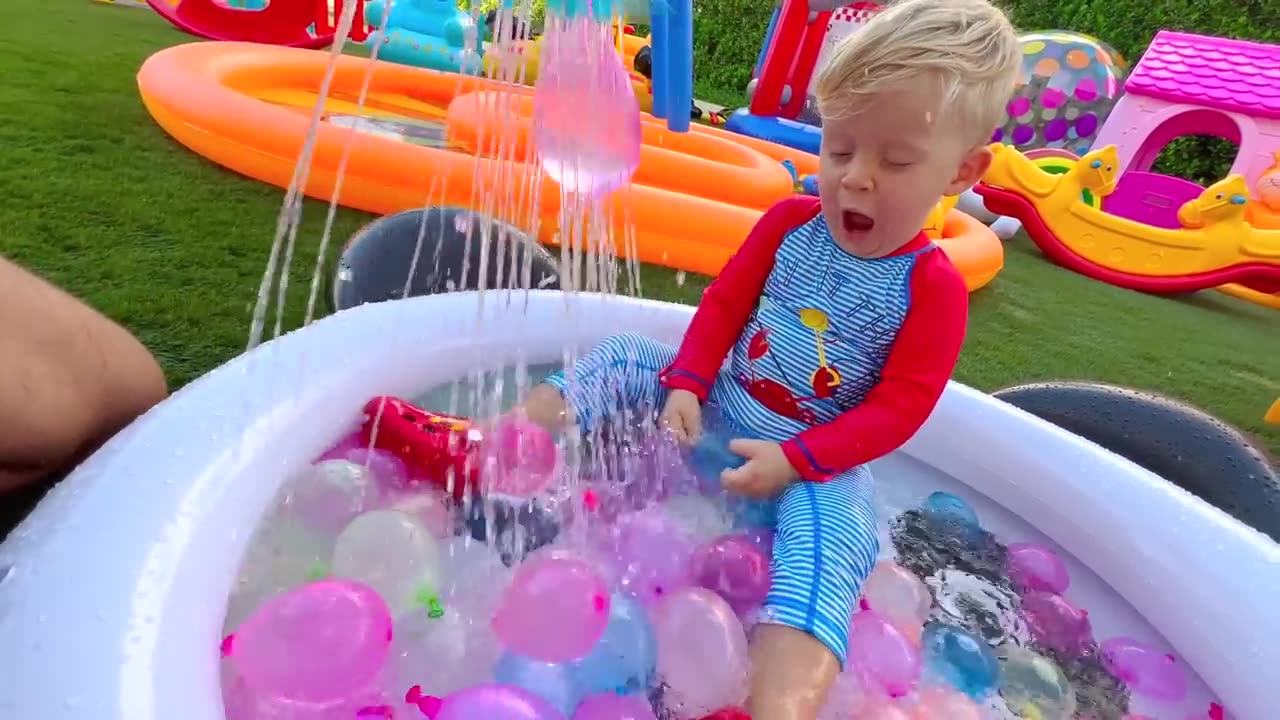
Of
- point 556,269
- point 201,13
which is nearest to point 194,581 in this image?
point 556,269

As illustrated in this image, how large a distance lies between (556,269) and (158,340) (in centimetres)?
84

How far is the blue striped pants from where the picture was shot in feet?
3.84

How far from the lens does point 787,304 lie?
1.53 m

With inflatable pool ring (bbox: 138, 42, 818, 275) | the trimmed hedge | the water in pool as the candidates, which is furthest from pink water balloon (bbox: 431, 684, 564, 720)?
the trimmed hedge

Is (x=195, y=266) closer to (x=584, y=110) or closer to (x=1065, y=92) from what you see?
(x=584, y=110)

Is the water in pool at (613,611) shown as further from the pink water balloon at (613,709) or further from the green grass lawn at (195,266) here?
the green grass lawn at (195,266)

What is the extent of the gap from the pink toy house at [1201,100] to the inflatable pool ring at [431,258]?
526 cm

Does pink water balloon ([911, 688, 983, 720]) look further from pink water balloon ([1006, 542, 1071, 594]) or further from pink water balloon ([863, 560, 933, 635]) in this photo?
pink water balloon ([1006, 542, 1071, 594])

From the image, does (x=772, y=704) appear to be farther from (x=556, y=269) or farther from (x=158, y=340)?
(x=158, y=340)

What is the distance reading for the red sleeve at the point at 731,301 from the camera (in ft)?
5.15

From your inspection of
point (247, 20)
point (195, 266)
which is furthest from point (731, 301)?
point (247, 20)

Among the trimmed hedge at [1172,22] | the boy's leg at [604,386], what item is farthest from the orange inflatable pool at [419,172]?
the trimmed hedge at [1172,22]

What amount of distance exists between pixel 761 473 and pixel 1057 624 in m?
0.51

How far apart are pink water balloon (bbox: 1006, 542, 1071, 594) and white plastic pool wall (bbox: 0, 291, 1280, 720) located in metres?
0.08
